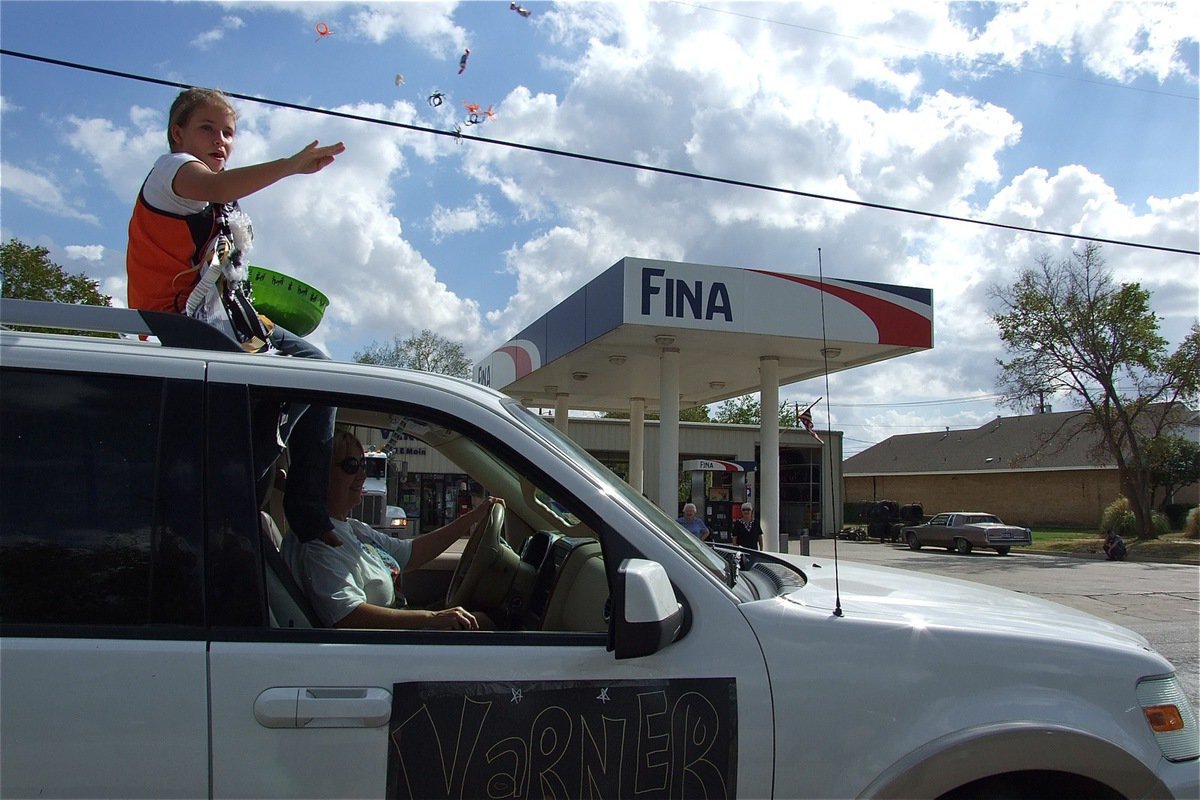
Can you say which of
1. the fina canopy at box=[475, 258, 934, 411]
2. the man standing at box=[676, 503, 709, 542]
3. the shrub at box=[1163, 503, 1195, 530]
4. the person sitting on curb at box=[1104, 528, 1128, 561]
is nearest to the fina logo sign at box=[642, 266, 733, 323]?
the fina canopy at box=[475, 258, 934, 411]

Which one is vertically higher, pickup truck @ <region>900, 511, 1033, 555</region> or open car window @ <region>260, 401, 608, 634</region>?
open car window @ <region>260, 401, 608, 634</region>

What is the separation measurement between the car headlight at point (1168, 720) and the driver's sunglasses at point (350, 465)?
2.31 m

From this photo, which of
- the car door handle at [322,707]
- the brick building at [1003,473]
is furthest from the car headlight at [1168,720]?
the brick building at [1003,473]

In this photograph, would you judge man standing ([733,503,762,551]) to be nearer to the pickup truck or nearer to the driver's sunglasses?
the driver's sunglasses

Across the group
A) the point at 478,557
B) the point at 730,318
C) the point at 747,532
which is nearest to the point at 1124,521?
the point at 747,532

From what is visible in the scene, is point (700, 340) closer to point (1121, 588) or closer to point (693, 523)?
point (693, 523)

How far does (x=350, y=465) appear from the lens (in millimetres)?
2723

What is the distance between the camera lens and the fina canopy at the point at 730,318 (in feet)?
45.4

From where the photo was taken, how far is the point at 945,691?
2.09m

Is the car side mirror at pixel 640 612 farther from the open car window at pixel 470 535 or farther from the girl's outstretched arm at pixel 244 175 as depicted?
the girl's outstretched arm at pixel 244 175

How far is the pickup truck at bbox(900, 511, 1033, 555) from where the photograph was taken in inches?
1273

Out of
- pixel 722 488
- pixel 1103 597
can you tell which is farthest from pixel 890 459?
pixel 1103 597

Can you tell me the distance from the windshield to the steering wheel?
2.28 ft

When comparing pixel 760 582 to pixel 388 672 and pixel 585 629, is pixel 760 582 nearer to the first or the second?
pixel 585 629
